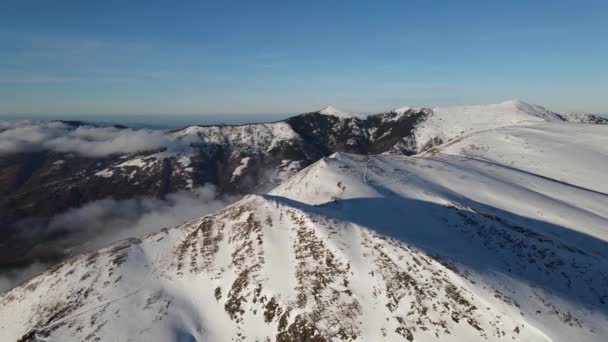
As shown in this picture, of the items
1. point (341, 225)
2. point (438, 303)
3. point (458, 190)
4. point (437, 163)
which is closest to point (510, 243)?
point (438, 303)

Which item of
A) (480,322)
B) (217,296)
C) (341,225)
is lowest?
(217,296)

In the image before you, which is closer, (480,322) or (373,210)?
(480,322)

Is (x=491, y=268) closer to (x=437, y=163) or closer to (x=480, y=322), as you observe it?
(x=480, y=322)

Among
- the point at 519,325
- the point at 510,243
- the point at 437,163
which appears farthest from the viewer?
the point at 437,163

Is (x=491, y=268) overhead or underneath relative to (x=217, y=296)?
overhead

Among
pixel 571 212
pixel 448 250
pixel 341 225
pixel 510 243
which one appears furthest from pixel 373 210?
pixel 571 212

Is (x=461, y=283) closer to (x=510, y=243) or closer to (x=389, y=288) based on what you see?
(x=389, y=288)

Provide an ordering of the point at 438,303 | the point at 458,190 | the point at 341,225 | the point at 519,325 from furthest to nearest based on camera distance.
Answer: the point at 458,190, the point at 341,225, the point at 438,303, the point at 519,325
